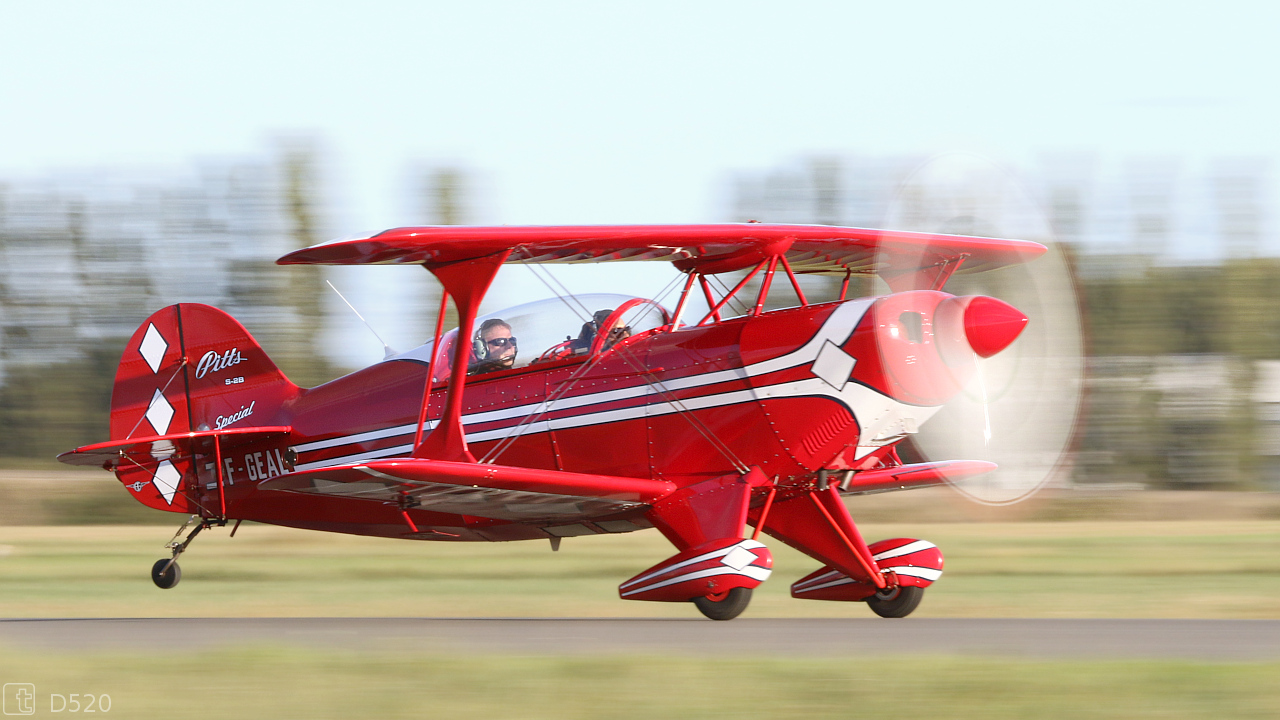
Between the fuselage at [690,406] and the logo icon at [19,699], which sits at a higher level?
the fuselage at [690,406]

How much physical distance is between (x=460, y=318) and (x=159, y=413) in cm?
483

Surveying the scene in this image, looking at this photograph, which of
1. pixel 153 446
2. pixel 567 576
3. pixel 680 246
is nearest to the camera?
pixel 680 246

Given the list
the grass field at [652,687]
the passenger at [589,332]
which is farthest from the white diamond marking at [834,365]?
the grass field at [652,687]

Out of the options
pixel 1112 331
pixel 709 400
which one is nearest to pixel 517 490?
pixel 709 400

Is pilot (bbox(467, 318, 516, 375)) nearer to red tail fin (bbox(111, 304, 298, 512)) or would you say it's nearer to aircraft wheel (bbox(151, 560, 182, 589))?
red tail fin (bbox(111, 304, 298, 512))

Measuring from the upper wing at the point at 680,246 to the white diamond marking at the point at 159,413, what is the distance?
13.0 feet

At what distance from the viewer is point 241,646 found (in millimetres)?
7484

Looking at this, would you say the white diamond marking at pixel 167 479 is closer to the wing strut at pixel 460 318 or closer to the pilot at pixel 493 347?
the pilot at pixel 493 347

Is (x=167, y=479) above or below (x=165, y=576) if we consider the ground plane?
above

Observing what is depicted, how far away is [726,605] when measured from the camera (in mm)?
8383

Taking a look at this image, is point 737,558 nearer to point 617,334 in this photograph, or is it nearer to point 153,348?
point 617,334

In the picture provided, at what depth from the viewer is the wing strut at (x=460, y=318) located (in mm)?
8547

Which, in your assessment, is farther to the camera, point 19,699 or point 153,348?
point 153,348

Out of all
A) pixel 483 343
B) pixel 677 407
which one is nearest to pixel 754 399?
pixel 677 407
